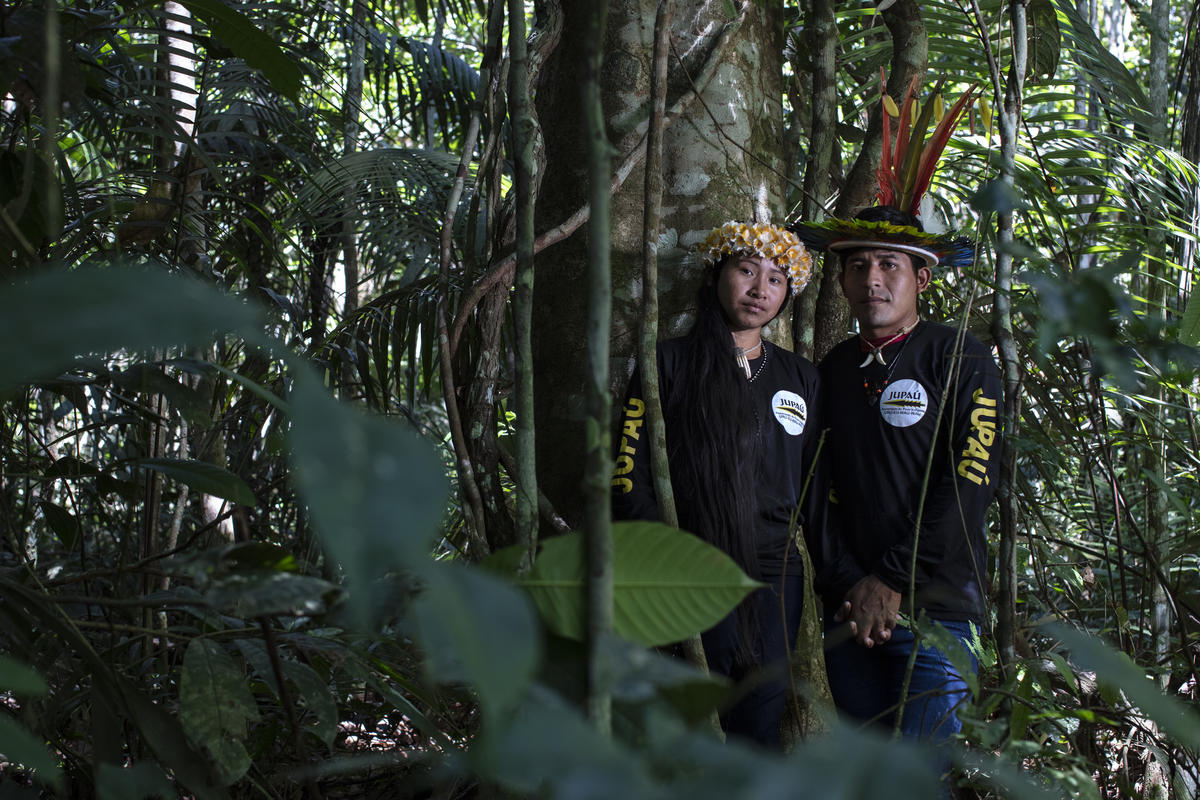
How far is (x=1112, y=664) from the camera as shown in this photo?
53cm

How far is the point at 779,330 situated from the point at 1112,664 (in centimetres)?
188

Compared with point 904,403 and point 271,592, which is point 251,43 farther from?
point 904,403

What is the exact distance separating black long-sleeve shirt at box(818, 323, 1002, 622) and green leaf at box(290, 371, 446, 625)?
5.71 ft

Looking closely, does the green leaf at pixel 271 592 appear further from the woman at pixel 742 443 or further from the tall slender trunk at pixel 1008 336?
the woman at pixel 742 443

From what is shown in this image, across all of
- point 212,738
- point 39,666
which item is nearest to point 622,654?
point 212,738

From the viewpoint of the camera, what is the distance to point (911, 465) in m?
2.13

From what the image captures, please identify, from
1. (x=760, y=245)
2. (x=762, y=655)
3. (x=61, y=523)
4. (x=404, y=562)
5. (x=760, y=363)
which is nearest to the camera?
(x=404, y=562)

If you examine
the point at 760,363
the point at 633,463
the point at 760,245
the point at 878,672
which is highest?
the point at 760,245

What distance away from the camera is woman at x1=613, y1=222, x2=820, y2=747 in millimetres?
2002

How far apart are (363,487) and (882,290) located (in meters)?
2.02

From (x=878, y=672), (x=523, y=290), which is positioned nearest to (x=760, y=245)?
(x=878, y=672)

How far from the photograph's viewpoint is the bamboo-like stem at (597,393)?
0.53 m

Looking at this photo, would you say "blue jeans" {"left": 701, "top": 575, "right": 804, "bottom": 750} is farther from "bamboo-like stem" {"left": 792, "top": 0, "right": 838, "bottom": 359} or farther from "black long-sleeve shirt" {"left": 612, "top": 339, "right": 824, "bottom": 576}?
"bamboo-like stem" {"left": 792, "top": 0, "right": 838, "bottom": 359}

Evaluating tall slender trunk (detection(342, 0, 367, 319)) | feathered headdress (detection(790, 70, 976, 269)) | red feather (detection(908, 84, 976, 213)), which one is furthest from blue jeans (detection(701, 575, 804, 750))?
tall slender trunk (detection(342, 0, 367, 319))
